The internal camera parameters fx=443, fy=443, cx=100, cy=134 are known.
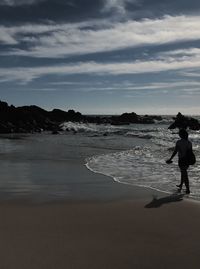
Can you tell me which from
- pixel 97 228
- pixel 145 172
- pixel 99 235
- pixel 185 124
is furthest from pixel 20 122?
pixel 99 235

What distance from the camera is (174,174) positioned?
39.8 feet

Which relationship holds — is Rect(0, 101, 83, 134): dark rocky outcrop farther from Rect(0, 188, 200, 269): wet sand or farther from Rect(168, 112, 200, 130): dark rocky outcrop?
Rect(0, 188, 200, 269): wet sand

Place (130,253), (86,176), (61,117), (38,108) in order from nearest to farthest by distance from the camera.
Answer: (130,253)
(86,176)
(38,108)
(61,117)

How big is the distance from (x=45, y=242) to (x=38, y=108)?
5963 centimetres

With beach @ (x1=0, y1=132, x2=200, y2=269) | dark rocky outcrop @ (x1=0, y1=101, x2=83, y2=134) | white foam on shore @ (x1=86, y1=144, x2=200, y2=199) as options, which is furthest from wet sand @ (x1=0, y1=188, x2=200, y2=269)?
dark rocky outcrop @ (x1=0, y1=101, x2=83, y2=134)

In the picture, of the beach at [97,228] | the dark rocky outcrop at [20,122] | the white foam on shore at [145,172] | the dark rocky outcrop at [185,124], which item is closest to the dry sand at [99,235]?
the beach at [97,228]

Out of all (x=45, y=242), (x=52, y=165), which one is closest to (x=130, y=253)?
(x=45, y=242)

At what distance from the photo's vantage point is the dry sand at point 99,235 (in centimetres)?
486

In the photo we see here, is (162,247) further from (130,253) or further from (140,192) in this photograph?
(140,192)

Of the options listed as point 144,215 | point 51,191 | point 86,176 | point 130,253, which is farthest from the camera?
point 86,176

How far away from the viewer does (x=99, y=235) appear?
5.77m

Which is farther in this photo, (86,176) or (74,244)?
(86,176)

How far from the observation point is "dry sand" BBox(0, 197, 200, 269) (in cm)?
486

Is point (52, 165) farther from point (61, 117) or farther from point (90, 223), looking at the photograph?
point (61, 117)
